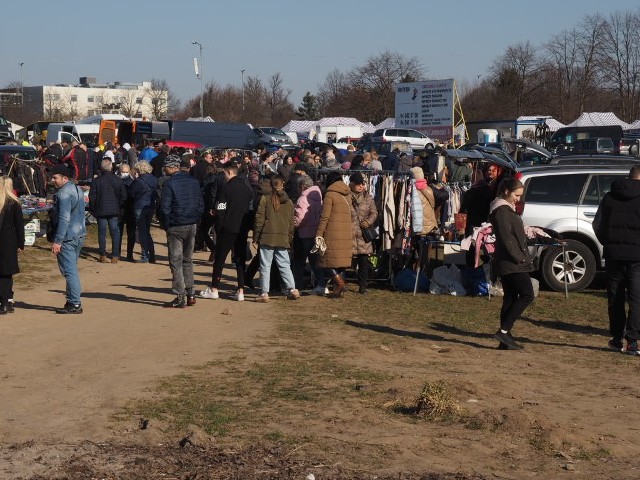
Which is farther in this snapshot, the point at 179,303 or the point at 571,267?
the point at 571,267

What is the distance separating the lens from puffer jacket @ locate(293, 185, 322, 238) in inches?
572

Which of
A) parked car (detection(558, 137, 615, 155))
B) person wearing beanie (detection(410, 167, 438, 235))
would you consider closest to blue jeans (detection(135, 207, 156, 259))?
person wearing beanie (detection(410, 167, 438, 235))

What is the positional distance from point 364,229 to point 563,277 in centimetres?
297

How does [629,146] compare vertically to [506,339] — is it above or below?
above

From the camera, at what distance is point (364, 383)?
897 cm

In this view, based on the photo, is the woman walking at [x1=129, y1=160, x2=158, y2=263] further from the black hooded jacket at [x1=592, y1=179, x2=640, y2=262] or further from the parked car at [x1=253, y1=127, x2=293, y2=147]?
the parked car at [x1=253, y1=127, x2=293, y2=147]

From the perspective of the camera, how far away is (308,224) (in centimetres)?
1455

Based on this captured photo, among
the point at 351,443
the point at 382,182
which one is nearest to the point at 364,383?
the point at 351,443

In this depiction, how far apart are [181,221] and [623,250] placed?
5.57 meters

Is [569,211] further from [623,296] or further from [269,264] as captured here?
[269,264]

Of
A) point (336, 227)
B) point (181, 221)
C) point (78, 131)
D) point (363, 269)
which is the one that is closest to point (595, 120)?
point (78, 131)

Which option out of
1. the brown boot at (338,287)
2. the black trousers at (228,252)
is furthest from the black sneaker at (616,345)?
the black trousers at (228,252)

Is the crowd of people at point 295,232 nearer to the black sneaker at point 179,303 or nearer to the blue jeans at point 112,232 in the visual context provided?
the black sneaker at point 179,303

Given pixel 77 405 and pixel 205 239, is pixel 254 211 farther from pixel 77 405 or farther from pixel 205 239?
pixel 77 405
